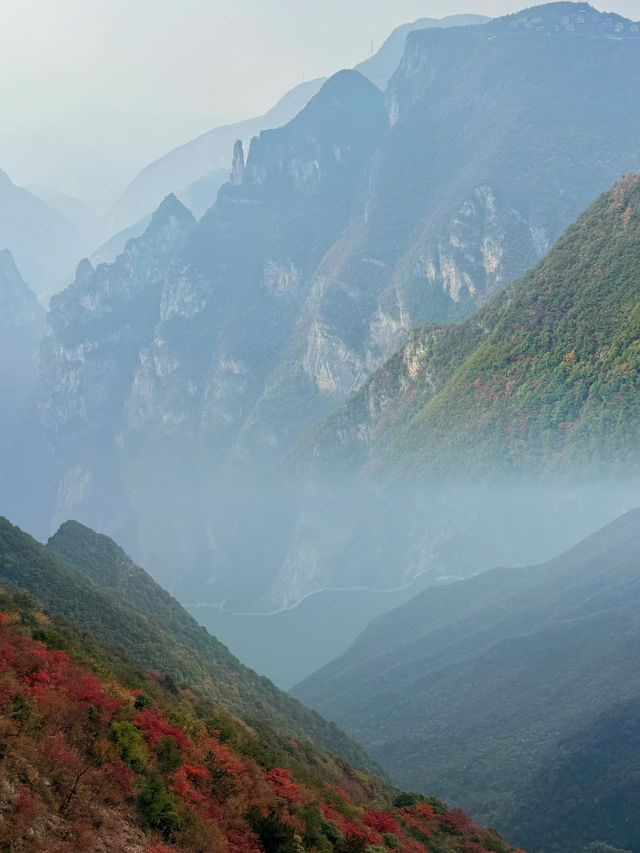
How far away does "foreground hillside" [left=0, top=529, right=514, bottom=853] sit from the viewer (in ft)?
66.9

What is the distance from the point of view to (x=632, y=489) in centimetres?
12300

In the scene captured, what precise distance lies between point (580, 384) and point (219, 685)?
69.7m

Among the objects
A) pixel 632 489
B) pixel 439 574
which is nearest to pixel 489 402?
pixel 632 489

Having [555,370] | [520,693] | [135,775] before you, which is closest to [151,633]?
[135,775]

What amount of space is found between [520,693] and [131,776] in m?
75.2

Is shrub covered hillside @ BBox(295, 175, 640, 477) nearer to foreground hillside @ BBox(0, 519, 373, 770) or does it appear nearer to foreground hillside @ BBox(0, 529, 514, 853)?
foreground hillside @ BBox(0, 519, 373, 770)

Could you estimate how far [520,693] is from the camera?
90125 millimetres

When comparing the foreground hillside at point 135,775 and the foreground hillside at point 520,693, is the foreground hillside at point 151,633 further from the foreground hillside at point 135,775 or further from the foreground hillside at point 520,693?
the foreground hillside at point 520,693

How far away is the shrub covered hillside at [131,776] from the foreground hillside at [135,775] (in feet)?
0.16

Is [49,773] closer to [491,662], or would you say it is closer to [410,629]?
[491,662]

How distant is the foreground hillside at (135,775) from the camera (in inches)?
803

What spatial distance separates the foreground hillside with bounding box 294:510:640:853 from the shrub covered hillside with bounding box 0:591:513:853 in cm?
2750

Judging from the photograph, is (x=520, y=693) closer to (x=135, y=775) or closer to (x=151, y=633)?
(x=151, y=633)

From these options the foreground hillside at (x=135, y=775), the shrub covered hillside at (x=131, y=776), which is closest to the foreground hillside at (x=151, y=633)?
the foreground hillside at (x=135, y=775)
